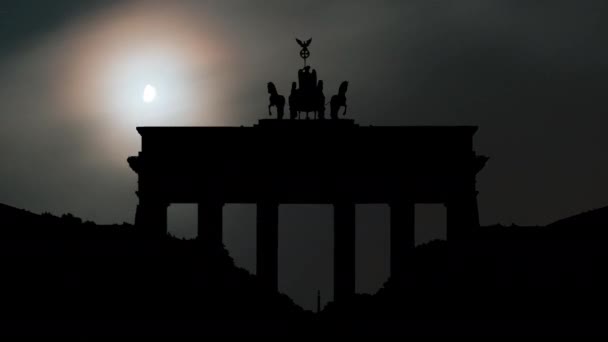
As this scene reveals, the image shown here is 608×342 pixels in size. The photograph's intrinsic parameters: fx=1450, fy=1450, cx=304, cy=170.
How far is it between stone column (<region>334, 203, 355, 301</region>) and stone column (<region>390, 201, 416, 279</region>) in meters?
2.27

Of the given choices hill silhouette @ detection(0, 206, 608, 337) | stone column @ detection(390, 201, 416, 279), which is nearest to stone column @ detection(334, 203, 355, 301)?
stone column @ detection(390, 201, 416, 279)

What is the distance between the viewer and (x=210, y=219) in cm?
7988

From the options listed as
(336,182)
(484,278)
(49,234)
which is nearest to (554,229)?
(484,278)

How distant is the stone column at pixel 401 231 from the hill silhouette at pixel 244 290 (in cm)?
1465

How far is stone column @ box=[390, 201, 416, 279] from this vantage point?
258 feet

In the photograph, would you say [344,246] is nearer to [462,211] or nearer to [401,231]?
[401,231]

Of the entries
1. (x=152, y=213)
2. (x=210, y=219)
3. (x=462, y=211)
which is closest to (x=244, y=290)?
(x=210, y=219)

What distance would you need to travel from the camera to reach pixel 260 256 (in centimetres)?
7956

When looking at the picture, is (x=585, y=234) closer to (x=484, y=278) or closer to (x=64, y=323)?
(x=484, y=278)

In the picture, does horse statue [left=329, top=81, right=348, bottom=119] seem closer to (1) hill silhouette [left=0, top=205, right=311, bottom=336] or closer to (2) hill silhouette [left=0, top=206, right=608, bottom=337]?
(2) hill silhouette [left=0, top=206, right=608, bottom=337]

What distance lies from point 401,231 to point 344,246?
3.34 meters

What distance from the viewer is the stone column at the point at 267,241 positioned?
79125 millimetres

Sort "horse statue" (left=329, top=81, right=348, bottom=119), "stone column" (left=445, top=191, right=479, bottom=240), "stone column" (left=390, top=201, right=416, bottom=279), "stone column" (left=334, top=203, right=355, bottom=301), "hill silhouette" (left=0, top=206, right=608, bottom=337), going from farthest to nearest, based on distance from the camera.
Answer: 1. "stone column" (left=334, top=203, right=355, bottom=301)
2. "horse statue" (left=329, top=81, right=348, bottom=119)
3. "stone column" (left=445, top=191, right=479, bottom=240)
4. "stone column" (left=390, top=201, right=416, bottom=279)
5. "hill silhouette" (left=0, top=206, right=608, bottom=337)

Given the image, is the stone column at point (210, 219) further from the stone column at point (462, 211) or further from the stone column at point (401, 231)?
the stone column at point (462, 211)
